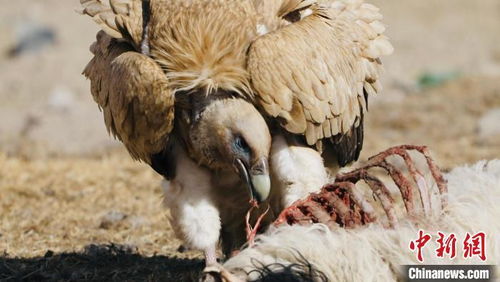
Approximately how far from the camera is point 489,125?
10008mm

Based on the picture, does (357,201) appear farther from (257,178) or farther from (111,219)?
(111,219)

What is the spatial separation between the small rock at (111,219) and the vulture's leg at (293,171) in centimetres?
180

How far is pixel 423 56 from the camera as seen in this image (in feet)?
57.6

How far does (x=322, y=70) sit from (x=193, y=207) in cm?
92

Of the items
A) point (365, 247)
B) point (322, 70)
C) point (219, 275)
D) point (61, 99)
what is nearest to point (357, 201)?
point (365, 247)

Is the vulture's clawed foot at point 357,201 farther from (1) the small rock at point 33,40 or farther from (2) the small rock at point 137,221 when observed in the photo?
(1) the small rock at point 33,40

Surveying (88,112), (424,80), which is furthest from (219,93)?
(424,80)

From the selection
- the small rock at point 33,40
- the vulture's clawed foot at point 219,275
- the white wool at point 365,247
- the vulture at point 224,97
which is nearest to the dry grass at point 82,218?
the vulture at point 224,97

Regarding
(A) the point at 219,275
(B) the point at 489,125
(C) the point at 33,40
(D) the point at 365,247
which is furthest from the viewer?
(C) the point at 33,40

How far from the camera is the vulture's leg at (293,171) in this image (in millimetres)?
4566

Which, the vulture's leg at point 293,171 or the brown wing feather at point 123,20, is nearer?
the vulture's leg at point 293,171

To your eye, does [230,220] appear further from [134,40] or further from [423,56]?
[423,56]

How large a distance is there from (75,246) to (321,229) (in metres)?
2.18

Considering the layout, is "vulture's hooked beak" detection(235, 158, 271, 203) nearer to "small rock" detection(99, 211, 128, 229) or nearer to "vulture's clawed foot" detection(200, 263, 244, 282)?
"vulture's clawed foot" detection(200, 263, 244, 282)
